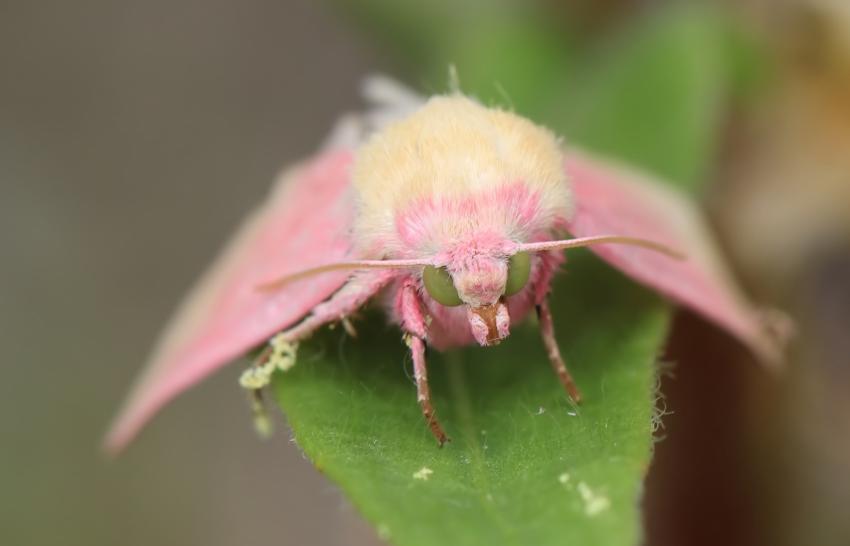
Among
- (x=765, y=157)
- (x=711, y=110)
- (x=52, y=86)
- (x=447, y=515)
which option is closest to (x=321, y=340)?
(x=447, y=515)

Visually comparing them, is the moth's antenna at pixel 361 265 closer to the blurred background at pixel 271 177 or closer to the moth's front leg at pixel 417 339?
the moth's front leg at pixel 417 339

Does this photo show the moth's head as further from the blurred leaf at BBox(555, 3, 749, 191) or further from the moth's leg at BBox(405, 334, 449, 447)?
the blurred leaf at BBox(555, 3, 749, 191)


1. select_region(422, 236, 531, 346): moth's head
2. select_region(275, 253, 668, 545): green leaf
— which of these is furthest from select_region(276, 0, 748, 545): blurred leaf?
select_region(422, 236, 531, 346): moth's head

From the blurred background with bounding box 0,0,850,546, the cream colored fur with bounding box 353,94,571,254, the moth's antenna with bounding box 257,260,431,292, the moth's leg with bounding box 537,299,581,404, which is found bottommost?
the blurred background with bounding box 0,0,850,546

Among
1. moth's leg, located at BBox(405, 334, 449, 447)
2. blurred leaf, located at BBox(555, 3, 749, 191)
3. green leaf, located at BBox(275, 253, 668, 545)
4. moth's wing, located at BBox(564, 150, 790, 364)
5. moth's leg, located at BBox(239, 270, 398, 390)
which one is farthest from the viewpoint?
blurred leaf, located at BBox(555, 3, 749, 191)

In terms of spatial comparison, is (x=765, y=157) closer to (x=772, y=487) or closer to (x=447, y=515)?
(x=772, y=487)

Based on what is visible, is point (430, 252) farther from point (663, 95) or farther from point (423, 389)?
point (663, 95)

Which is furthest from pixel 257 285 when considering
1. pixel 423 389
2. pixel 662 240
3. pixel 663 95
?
pixel 663 95
